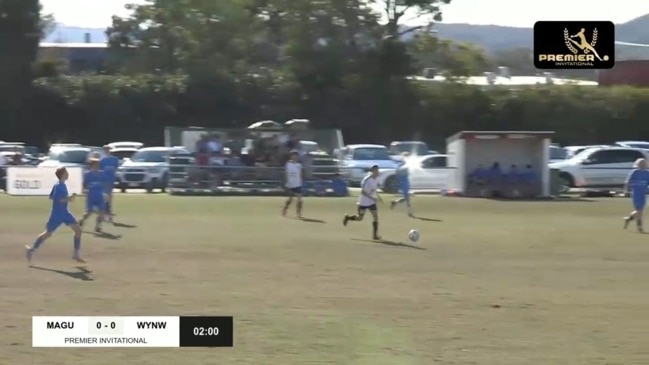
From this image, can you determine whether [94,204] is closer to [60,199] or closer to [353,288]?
[60,199]

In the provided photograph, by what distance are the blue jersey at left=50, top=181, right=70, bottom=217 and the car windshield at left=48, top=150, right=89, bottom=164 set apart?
23.0 metres

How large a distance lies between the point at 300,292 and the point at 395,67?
36.5 m

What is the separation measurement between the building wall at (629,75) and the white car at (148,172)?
15.1m

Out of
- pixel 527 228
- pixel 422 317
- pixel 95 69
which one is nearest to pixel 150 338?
pixel 422 317

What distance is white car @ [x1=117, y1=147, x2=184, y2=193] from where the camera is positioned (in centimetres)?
4006

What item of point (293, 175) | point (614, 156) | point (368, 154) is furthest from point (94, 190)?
point (614, 156)

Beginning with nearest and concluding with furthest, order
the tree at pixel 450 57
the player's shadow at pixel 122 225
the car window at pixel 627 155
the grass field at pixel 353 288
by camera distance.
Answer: the grass field at pixel 353 288, the player's shadow at pixel 122 225, the car window at pixel 627 155, the tree at pixel 450 57

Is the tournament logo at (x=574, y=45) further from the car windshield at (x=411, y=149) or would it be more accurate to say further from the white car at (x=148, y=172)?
the car windshield at (x=411, y=149)

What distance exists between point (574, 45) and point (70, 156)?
109 ft

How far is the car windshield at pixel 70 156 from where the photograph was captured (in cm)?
4067

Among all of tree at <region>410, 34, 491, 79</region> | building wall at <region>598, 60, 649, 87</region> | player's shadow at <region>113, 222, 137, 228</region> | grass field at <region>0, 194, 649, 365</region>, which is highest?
tree at <region>410, 34, 491, 79</region>

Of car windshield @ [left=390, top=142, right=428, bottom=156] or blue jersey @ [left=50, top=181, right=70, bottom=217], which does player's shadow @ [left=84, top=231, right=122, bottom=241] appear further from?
car windshield @ [left=390, top=142, right=428, bottom=156]

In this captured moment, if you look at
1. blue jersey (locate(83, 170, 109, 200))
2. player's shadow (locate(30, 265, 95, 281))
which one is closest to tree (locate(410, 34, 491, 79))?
blue jersey (locate(83, 170, 109, 200))

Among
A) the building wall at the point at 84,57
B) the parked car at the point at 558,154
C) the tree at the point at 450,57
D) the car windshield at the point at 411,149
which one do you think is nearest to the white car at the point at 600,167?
the parked car at the point at 558,154
